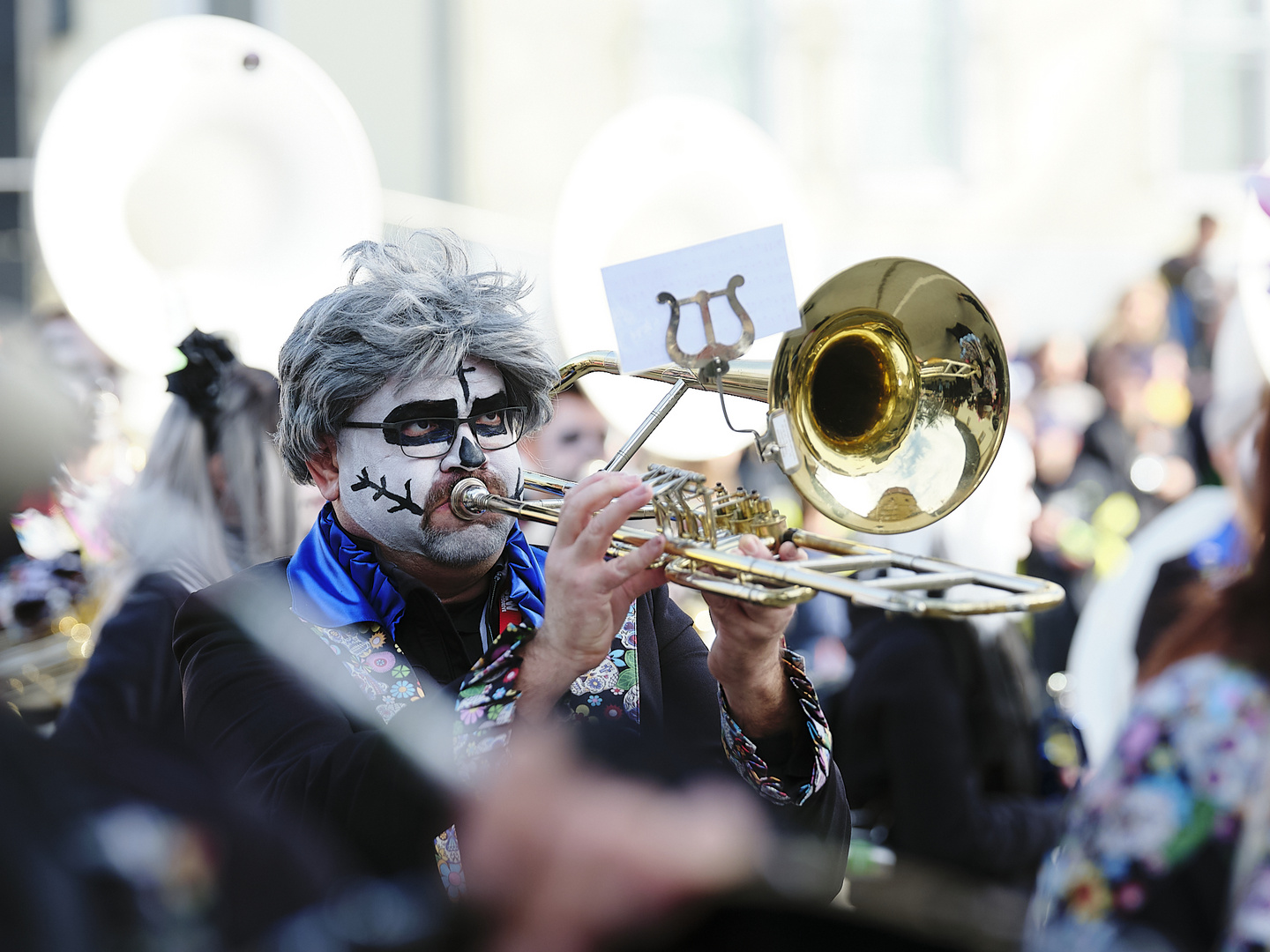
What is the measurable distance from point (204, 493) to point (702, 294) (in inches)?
72.1

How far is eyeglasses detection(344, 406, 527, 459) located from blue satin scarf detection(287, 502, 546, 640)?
0.58ft

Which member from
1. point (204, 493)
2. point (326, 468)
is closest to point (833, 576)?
point (326, 468)

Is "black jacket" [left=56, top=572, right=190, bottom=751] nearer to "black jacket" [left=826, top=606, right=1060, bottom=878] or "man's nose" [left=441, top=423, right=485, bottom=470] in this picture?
"man's nose" [left=441, top=423, right=485, bottom=470]

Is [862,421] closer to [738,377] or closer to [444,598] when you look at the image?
[738,377]

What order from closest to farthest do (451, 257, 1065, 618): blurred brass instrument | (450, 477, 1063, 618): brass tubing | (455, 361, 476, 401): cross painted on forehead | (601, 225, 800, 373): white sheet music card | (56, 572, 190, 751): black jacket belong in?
(450, 477, 1063, 618): brass tubing < (601, 225, 800, 373): white sheet music card < (451, 257, 1065, 618): blurred brass instrument < (455, 361, 476, 401): cross painted on forehead < (56, 572, 190, 751): black jacket

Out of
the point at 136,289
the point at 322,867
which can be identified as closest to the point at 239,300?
the point at 136,289

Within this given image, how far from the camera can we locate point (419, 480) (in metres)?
1.98

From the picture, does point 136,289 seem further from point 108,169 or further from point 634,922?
point 634,922

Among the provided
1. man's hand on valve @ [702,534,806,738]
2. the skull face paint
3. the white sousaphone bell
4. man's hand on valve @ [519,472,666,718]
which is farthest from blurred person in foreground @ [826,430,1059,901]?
the white sousaphone bell

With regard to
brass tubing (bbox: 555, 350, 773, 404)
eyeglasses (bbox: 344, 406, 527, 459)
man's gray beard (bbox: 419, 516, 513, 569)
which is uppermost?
brass tubing (bbox: 555, 350, 773, 404)

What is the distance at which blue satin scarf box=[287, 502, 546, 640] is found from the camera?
6.32ft

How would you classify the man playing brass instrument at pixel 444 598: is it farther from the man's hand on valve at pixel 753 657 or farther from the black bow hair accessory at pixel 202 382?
the black bow hair accessory at pixel 202 382

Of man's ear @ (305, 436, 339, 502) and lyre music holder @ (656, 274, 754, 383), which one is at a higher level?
lyre music holder @ (656, 274, 754, 383)

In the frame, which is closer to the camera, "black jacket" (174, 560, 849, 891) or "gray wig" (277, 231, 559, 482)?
"black jacket" (174, 560, 849, 891)
